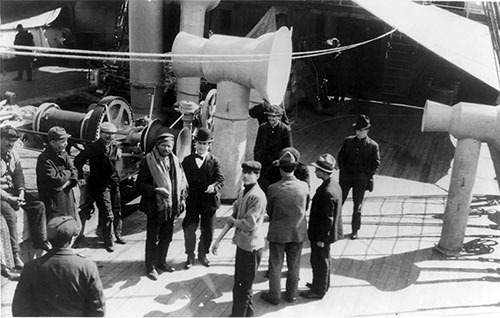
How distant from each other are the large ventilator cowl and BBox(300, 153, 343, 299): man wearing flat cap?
1555 millimetres

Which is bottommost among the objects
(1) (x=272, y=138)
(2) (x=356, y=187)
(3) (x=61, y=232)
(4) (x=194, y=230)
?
(4) (x=194, y=230)

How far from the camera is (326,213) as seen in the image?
4.79m

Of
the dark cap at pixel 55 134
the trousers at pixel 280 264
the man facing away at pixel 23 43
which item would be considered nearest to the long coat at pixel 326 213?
the trousers at pixel 280 264

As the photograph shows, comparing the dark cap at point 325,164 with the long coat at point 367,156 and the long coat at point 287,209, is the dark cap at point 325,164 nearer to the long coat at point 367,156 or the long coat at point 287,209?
the long coat at point 287,209

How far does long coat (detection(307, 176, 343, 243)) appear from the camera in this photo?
15.6ft

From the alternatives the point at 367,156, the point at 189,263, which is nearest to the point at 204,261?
the point at 189,263

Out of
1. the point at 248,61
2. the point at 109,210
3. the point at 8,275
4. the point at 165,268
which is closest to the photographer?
the point at 8,275

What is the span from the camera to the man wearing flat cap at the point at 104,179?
5.32 m

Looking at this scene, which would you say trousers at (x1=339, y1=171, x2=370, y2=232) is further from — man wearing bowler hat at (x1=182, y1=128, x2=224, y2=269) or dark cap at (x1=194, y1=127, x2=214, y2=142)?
dark cap at (x1=194, y1=127, x2=214, y2=142)

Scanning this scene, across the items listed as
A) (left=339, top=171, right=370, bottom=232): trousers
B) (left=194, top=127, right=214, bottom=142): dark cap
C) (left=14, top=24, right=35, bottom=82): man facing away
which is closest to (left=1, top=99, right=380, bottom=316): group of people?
(left=194, top=127, right=214, bottom=142): dark cap

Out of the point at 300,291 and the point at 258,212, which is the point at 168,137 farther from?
the point at 300,291

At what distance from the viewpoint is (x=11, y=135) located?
15.1 ft

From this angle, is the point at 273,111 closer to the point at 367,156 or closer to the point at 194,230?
the point at 367,156

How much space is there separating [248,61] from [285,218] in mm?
2211
